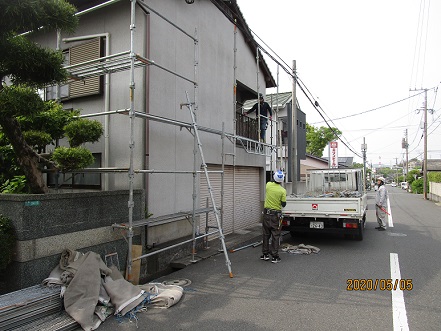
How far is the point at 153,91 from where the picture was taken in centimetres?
646

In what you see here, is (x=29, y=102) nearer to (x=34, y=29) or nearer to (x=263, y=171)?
(x=34, y=29)

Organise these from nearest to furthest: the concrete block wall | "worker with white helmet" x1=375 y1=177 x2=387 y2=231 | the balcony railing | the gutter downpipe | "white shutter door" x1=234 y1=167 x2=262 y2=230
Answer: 1. the concrete block wall
2. the gutter downpipe
3. "white shutter door" x1=234 y1=167 x2=262 y2=230
4. the balcony railing
5. "worker with white helmet" x1=375 y1=177 x2=387 y2=231

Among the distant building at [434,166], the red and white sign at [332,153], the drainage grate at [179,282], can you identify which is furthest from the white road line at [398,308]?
the distant building at [434,166]

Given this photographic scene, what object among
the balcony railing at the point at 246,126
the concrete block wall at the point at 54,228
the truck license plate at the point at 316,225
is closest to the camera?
the concrete block wall at the point at 54,228

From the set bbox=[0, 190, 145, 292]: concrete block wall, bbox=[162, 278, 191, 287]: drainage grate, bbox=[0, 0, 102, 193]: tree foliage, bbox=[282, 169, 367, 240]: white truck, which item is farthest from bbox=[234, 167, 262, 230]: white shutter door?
bbox=[0, 0, 102, 193]: tree foliage

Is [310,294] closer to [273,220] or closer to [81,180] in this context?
[273,220]

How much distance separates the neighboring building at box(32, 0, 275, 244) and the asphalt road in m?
1.90

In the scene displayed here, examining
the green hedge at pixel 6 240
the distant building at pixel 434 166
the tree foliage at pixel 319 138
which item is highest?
the tree foliage at pixel 319 138

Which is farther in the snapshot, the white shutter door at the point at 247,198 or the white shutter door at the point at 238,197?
the white shutter door at the point at 247,198
